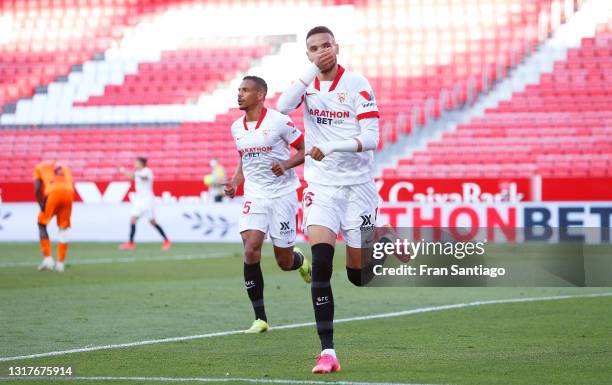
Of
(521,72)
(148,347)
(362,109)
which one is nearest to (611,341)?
(362,109)

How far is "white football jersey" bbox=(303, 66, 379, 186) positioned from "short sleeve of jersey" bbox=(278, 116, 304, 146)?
2134 mm

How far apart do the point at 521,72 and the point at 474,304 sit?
68.8 feet

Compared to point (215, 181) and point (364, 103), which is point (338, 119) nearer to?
point (364, 103)

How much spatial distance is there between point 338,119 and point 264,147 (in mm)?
2412

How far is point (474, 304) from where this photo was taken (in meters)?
12.2

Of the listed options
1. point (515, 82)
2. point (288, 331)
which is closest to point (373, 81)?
point (515, 82)

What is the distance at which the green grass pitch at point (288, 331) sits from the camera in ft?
24.0

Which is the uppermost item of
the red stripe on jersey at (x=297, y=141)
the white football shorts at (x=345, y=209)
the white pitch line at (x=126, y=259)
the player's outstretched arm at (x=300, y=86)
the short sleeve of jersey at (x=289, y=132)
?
the player's outstretched arm at (x=300, y=86)

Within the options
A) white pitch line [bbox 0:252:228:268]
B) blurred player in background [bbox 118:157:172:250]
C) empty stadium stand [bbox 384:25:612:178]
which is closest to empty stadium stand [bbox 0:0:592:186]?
empty stadium stand [bbox 384:25:612:178]

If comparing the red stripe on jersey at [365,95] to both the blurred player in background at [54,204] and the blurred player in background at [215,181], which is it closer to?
the blurred player in background at [54,204]

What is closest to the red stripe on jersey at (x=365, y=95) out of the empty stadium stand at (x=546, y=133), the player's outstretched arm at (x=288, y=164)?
the player's outstretched arm at (x=288, y=164)

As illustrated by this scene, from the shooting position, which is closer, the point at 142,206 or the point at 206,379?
the point at 206,379

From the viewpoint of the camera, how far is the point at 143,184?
961 inches

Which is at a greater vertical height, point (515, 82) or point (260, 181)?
point (515, 82)
